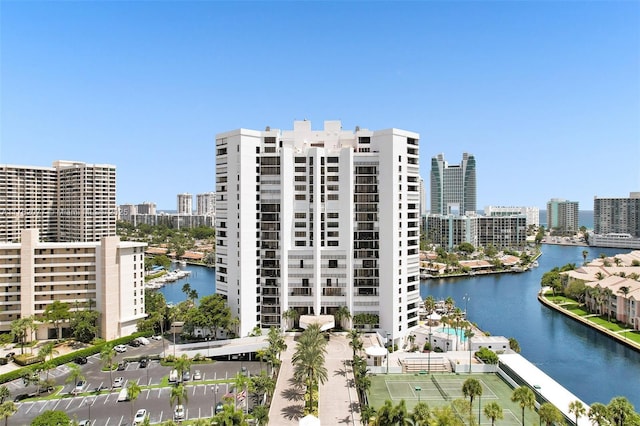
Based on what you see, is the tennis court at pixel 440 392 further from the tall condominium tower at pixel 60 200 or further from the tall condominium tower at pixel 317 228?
the tall condominium tower at pixel 60 200

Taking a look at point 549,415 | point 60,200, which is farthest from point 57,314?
point 60,200

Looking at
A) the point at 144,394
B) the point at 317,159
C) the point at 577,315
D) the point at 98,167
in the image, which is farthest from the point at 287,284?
the point at 98,167

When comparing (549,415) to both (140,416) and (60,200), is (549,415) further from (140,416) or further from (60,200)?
(60,200)

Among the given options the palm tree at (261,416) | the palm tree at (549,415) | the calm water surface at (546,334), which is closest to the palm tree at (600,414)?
the palm tree at (549,415)

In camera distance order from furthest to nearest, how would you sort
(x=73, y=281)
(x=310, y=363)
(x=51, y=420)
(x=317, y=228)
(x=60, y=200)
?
(x=60, y=200), (x=73, y=281), (x=317, y=228), (x=310, y=363), (x=51, y=420)

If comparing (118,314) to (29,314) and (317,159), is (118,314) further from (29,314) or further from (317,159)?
(317,159)
